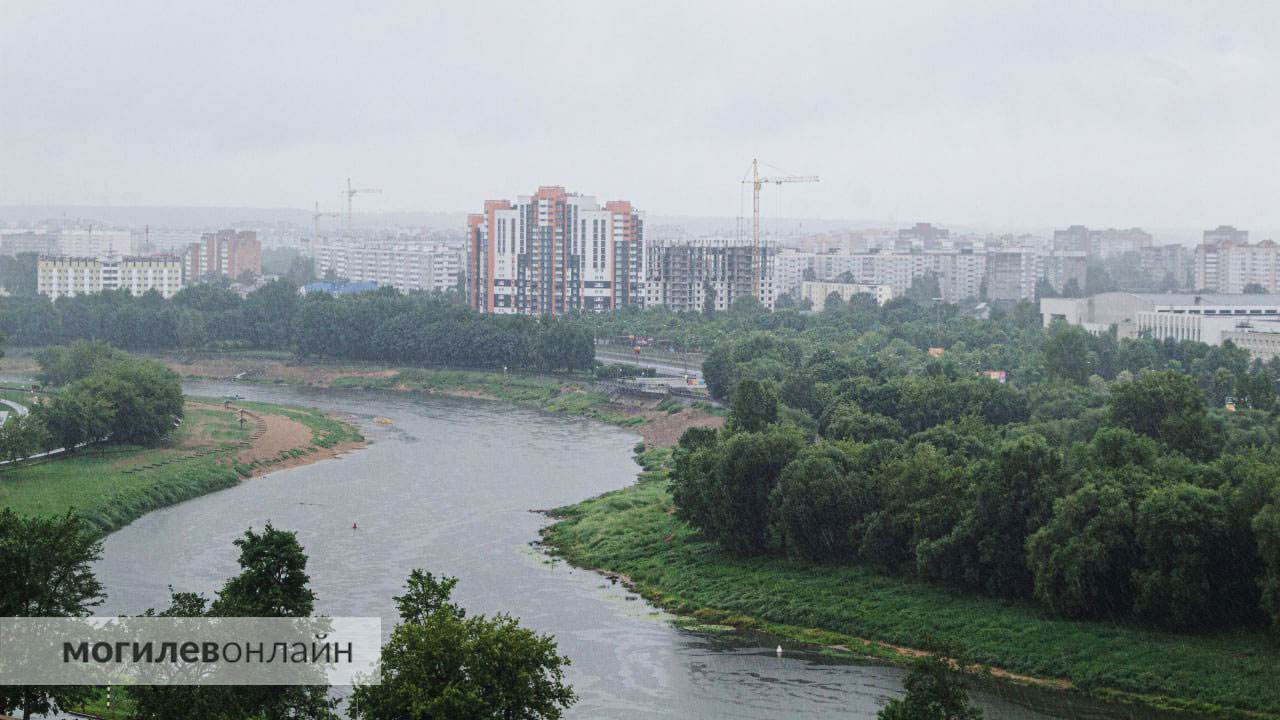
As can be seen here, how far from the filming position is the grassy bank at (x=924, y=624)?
1652 cm

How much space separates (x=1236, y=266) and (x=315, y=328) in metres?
55.7

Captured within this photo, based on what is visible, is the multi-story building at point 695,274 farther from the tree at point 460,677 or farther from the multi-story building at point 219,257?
the tree at point 460,677

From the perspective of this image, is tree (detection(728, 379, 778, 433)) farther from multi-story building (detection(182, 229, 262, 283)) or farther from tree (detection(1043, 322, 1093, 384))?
multi-story building (detection(182, 229, 262, 283))

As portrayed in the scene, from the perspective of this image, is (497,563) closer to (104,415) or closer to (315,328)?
(104,415)

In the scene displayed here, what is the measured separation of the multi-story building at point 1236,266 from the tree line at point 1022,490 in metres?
57.9

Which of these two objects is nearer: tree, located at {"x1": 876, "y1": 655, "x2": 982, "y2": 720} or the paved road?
tree, located at {"x1": 876, "y1": 655, "x2": 982, "y2": 720}

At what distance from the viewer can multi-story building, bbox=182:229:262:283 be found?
99875mm

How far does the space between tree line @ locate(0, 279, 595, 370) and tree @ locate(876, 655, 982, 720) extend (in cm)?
3647

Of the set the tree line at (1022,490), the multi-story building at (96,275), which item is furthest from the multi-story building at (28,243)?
the tree line at (1022,490)

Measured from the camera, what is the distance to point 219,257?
101 m

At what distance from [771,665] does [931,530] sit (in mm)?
3312

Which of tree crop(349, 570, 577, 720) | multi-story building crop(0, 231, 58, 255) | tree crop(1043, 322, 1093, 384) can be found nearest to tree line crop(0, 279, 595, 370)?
tree crop(1043, 322, 1093, 384)

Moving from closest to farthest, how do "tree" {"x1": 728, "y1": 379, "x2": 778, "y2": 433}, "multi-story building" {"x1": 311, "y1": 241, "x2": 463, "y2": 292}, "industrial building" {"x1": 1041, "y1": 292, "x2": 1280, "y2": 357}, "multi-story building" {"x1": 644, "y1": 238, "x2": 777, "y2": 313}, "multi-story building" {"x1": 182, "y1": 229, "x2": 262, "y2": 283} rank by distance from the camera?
1. "tree" {"x1": 728, "y1": 379, "x2": 778, "y2": 433}
2. "industrial building" {"x1": 1041, "y1": 292, "x2": 1280, "y2": 357}
3. "multi-story building" {"x1": 644, "y1": 238, "x2": 777, "y2": 313}
4. "multi-story building" {"x1": 311, "y1": 241, "x2": 463, "y2": 292}
5. "multi-story building" {"x1": 182, "y1": 229, "x2": 262, "y2": 283}

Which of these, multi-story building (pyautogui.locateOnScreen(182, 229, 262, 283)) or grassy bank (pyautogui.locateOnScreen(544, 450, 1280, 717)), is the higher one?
multi-story building (pyautogui.locateOnScreen(182, 229, 262, 283))
